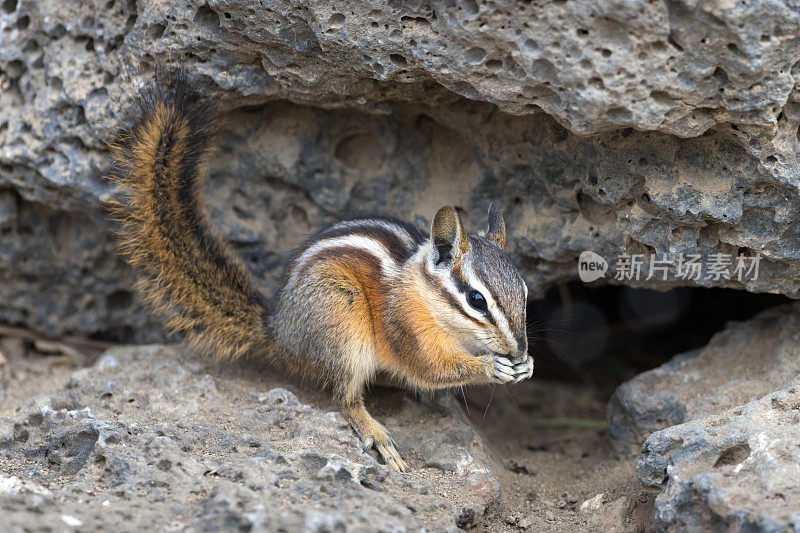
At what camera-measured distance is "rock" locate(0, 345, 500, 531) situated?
3.01m

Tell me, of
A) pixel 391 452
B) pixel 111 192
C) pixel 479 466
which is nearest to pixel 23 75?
pixel 111 192

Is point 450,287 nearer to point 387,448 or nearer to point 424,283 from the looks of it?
point 424,283

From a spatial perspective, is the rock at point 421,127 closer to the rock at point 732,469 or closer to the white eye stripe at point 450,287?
the white eye stripe at point 450,287

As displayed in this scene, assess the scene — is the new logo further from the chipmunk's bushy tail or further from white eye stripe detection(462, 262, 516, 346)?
the chipmunk's bushy tail

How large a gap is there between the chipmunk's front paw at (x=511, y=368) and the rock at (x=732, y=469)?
0.70m

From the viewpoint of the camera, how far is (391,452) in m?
3.99

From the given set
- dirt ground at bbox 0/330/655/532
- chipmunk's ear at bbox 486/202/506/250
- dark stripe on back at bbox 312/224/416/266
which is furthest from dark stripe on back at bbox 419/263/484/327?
dirt ground at bbox 0/330/655/532

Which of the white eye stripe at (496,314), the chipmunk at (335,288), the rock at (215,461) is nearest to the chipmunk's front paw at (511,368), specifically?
the chipmunk at (335,288)

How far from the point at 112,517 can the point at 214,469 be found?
50 cm

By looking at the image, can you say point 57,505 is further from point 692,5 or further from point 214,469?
point 692,5

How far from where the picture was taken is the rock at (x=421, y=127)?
3.44 m

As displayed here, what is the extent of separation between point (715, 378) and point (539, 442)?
1.35 meters

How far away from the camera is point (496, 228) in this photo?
4340 millimetres

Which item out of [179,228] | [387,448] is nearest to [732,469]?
[387,448]
